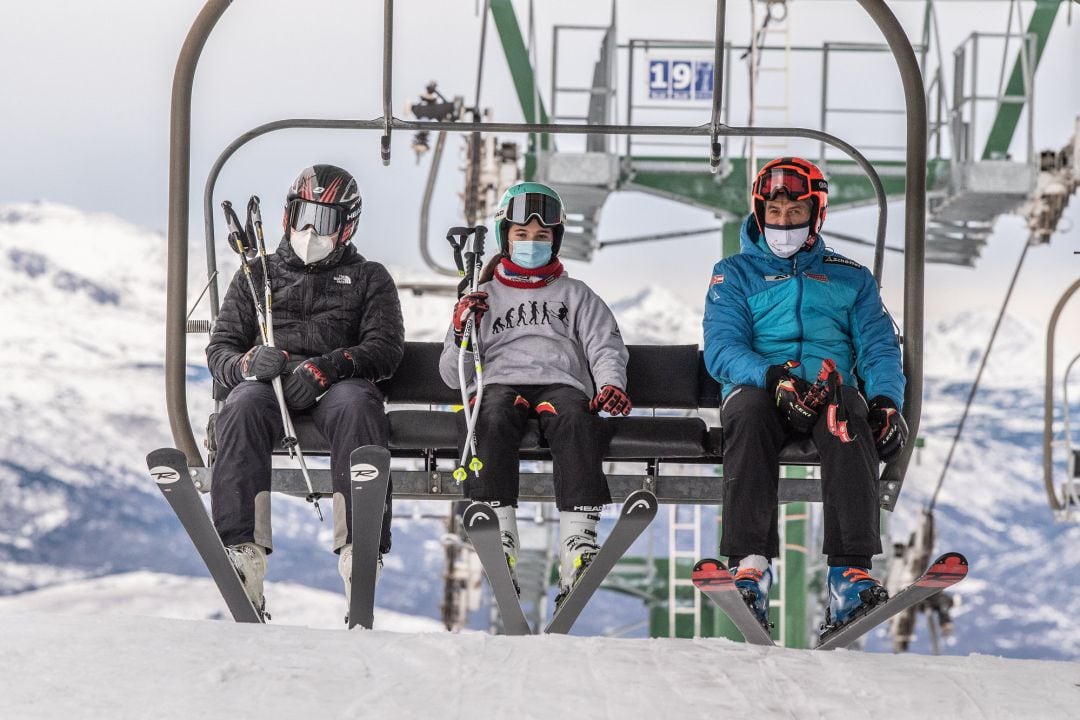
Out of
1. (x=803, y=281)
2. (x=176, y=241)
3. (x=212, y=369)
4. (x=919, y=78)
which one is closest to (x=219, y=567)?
(x=212, y=369)

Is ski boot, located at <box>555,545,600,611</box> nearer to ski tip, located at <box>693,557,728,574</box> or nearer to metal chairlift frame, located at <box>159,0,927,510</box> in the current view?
ski tip, located at <box>693,557,728,574</box>

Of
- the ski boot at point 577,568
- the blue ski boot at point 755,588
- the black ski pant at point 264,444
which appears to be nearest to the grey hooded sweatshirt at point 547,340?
the black ski pant at point 264,444

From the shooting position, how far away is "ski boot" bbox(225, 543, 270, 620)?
4.02m

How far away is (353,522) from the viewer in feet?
12.8

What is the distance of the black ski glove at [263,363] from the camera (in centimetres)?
436

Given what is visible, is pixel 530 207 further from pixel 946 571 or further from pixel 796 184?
pixel 946 571

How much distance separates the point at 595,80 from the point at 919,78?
7126mm

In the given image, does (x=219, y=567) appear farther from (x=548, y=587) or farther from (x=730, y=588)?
(x=548, y=587)

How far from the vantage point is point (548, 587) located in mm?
14117

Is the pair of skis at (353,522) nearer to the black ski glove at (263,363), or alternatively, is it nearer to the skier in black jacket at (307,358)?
the skier in black jacket at (307,358)

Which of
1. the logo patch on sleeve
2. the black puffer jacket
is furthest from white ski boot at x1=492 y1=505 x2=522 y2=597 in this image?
the logo patch on sleeve

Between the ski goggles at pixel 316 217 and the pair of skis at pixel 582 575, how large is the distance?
1294 mm

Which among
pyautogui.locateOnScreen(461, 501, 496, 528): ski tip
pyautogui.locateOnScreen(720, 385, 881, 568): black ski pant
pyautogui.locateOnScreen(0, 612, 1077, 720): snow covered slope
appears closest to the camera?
pyautogui.locateOnScreen(0, 612, 1077, 720): snow covered slope

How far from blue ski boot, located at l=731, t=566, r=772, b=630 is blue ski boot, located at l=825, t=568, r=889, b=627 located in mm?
163
